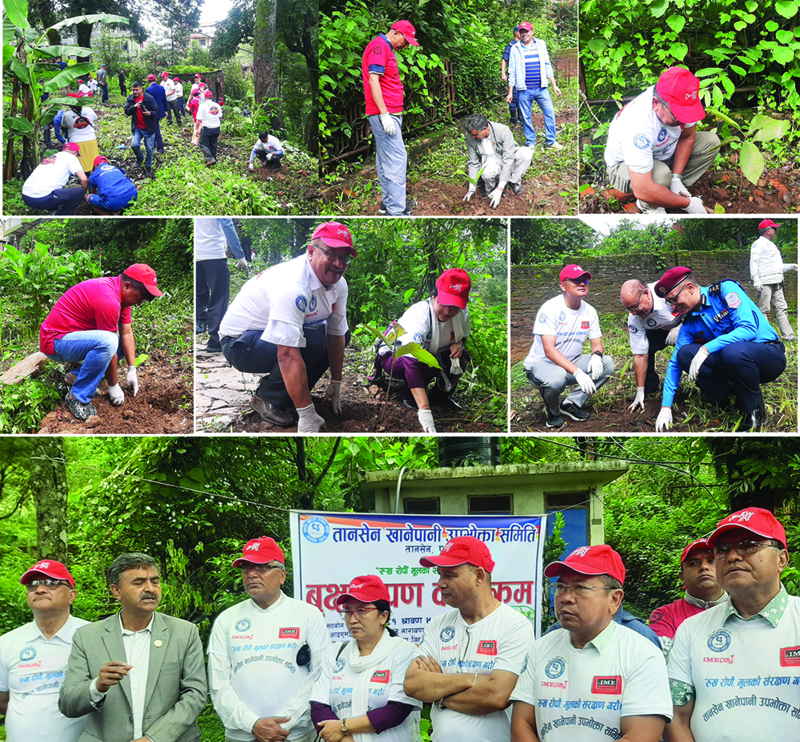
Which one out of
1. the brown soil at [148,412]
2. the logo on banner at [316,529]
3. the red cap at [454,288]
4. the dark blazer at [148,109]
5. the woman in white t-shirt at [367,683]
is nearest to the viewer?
the woman in white t-shirt at [367,683]

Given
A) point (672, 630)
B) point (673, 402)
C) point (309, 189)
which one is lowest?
point (672, 630)

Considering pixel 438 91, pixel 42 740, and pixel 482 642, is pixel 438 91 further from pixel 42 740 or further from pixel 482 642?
pixel 42 740

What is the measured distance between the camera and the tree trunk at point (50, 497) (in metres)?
7.17

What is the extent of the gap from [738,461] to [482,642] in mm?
4324

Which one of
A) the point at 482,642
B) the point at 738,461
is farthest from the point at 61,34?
the point at 738,461

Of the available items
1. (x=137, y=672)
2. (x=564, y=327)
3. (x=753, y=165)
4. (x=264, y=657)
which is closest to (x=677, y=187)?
(x=753, y=165)

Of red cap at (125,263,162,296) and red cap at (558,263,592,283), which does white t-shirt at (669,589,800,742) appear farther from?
red cap at (125,263,162,296)

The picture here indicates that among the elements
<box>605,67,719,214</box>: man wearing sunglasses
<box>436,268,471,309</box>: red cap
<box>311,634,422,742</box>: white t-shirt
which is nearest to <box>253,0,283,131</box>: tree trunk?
<box>436,268,471,309</box>: red cap

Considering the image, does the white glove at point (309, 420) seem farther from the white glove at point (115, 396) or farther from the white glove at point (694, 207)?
the white glove at point (694, 207)

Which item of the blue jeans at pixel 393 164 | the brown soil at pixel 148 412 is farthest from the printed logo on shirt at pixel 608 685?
the blue jeans at pixel 393 164

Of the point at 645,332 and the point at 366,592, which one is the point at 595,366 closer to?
the point at 645,332

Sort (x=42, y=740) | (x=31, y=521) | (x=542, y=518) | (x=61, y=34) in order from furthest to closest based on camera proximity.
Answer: (x=31, y=521), (x=61, y=34), (x=542, y=518), (x=42, y=740)

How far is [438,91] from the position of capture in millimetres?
7062

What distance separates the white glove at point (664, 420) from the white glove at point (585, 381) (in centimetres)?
52
